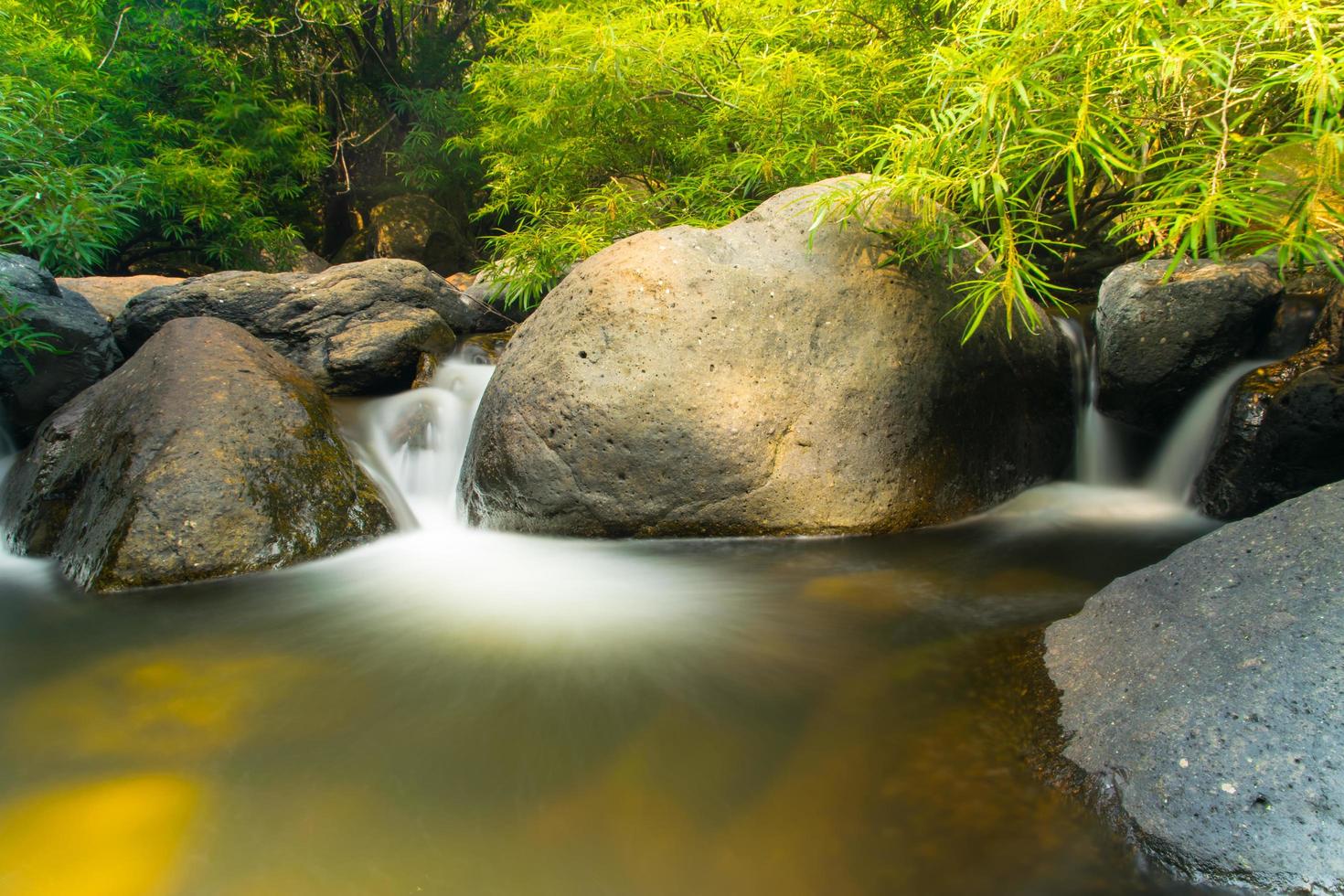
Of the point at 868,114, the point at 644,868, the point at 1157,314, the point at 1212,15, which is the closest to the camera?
the point at 644,868

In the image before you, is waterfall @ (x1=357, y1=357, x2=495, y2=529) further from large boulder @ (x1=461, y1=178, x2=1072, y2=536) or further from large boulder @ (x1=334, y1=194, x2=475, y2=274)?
large boulder @ (x1=334, y1=194, x2=475, y2=274)

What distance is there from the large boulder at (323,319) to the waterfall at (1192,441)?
15.7ft

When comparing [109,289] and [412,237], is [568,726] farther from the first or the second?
[412,237]

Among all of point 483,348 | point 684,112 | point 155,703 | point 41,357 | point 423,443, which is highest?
point 684,112

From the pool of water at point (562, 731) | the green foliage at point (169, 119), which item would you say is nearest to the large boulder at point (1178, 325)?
the pool of water at point (562, 731)

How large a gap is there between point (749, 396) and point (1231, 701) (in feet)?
7.44

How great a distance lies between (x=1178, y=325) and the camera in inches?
159

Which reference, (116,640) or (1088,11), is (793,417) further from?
(116,640)

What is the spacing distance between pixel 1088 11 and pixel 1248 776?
7.17 feet

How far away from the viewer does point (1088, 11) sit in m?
2.51

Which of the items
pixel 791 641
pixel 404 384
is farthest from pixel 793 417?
pixel 404 384

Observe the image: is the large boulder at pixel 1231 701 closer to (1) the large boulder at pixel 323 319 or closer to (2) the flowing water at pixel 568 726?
(2) the flowing water at pixel 568 726

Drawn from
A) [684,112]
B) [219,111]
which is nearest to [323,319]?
[684,112]

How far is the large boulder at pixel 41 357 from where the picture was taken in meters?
4.59
